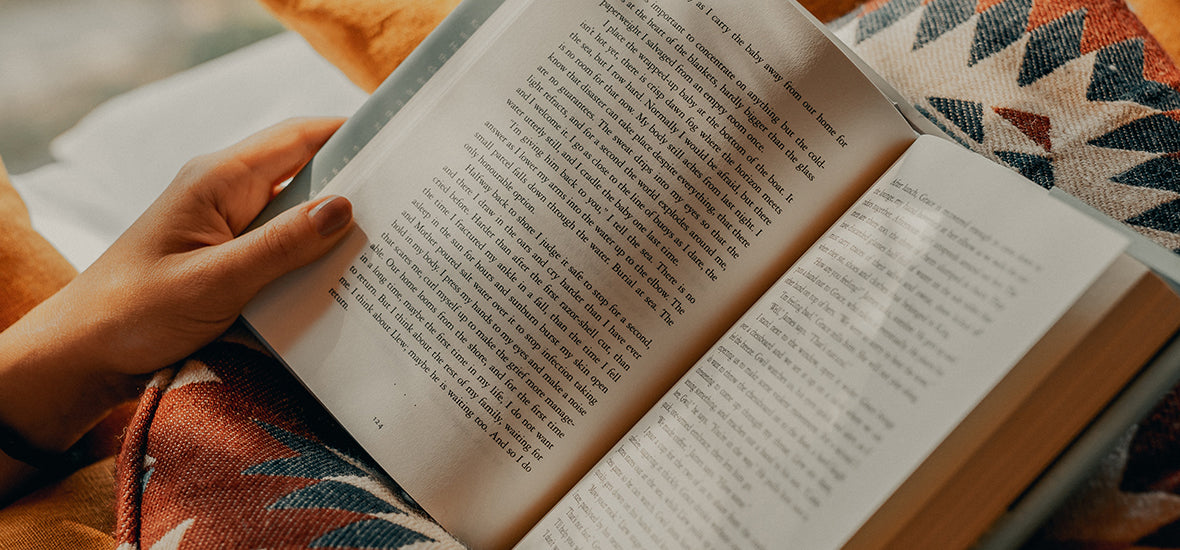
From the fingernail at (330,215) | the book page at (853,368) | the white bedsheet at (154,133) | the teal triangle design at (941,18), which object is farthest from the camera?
the white bedsheet at (154,133)

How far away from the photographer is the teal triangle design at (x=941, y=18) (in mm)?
560

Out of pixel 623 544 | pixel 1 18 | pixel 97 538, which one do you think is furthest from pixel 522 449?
pixel 1 18

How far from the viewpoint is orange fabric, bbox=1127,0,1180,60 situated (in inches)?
24.8

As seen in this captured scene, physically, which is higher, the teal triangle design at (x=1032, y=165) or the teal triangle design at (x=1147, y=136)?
the teal triangle design at (x=1147, y=136)

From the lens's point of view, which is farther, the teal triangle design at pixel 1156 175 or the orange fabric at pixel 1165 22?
the orange fabric at pixel 1165 22

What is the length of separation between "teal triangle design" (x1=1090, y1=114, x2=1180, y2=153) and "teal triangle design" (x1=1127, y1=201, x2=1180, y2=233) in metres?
0.05

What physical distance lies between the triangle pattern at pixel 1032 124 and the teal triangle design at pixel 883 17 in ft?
0.39

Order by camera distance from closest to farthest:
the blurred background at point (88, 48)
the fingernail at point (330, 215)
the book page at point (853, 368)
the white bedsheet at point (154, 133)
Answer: the book page at point (853, 368) → the fingernail at point (330, 215) → the white bedsheet at point (154, 133) → the blurred background at point (88, 48)

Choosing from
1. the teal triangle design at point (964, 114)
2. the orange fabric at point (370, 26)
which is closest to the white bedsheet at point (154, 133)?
the orange fabric at point (370, 26)

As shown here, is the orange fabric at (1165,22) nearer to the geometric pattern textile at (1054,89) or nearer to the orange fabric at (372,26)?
the geometric pattern textile at (1054,89)

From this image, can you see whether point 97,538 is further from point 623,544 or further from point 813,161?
point 813,161

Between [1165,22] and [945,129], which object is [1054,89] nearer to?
[945,129]

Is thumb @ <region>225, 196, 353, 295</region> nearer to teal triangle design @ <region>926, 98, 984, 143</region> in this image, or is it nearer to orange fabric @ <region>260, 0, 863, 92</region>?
orange fabric @ <region>260, 0, 863, 92</region>

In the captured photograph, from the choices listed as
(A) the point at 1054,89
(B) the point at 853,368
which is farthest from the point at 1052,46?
(B) the point at 853,368
